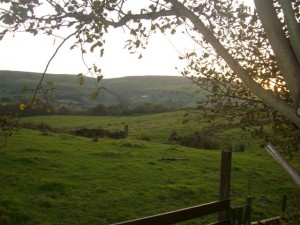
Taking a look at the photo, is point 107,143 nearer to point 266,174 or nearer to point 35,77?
point 266,174

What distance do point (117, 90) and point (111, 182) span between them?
153m

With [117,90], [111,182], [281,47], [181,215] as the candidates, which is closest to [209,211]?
[181,215]

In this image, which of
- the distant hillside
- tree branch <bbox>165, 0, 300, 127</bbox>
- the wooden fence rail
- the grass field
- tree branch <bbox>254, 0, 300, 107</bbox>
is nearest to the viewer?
tree branch <bbox>254, 0, 300, 107</bbox>

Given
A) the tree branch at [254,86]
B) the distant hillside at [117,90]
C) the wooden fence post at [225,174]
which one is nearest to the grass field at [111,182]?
the wooden fence post at [225,174]

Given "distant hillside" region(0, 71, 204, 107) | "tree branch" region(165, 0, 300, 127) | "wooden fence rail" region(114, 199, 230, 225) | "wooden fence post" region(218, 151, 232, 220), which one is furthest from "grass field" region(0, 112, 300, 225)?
"distant hillside" region(0, 71, 204, 107)

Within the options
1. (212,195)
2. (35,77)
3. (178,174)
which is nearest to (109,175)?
(178,174)

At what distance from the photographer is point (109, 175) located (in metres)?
17.3

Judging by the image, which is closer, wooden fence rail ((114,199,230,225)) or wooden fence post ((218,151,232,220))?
wooden fence rail ((114,199,230,225))

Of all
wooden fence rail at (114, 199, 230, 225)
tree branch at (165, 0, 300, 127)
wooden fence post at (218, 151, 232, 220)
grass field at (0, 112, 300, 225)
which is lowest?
grass field at (0, 112, 300, 225)

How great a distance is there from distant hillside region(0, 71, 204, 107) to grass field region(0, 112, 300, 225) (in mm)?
92863

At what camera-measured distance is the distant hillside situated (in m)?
132

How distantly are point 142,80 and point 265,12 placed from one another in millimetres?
193264

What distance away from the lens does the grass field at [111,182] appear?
12.2 m

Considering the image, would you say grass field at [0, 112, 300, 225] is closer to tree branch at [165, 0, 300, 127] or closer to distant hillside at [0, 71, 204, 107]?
Answer: tree branch at [165, 0, 300, 127]
